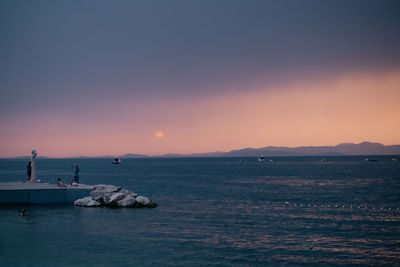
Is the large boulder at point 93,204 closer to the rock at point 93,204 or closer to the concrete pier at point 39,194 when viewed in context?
the rock at point 93,204

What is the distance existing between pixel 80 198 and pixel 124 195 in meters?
5.80

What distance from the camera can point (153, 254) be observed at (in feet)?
70.6

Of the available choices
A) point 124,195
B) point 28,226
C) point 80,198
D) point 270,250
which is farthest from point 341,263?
point 80,198

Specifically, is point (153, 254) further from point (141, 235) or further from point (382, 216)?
point (382, 216)

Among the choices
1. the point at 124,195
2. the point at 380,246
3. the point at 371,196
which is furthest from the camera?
the point at 371,196

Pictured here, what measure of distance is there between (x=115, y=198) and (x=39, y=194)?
9.21 m

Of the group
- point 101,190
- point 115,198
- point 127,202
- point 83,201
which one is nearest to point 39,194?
point 83,201

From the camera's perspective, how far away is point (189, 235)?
2678 cm

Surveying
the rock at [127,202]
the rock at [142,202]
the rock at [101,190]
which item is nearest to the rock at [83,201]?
the rock at [101,190]

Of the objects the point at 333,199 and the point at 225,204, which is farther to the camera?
the point at 333,199

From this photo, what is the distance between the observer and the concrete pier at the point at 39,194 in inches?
1604

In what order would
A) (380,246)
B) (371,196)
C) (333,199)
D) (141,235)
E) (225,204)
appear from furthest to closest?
1. (371,196)
2. (333,199)
3. (225,204)
4. (141,235)
5. (380,246)

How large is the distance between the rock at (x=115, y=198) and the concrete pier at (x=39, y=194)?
476cm

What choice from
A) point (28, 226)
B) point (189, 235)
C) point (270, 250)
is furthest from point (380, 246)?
point (28, 226)
